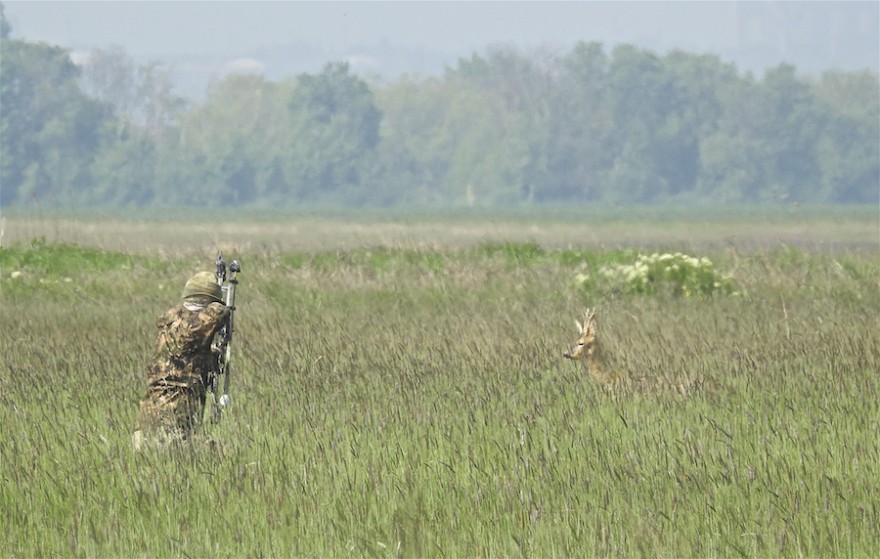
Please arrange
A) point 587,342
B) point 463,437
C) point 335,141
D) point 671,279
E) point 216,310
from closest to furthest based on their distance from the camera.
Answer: point 216,310
point 463,437
point 587,342
point 671,279
point 335,141

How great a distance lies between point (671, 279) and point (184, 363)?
1099 centimetres

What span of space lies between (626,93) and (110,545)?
4748 inches

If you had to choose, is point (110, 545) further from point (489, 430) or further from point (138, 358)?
point (138, 358)

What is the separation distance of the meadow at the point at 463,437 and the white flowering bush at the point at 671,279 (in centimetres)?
52

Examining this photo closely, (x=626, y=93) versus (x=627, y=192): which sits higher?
(x=626, y=93)

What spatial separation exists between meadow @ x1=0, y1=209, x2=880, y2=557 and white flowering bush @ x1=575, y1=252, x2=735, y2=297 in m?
0.52

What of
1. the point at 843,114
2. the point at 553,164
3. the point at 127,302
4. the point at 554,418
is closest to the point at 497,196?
the point at 553,164

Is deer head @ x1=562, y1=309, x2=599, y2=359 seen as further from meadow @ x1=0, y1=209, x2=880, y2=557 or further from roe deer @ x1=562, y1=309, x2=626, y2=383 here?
meadow @ x1=0, y1=209, x2=880, y2=557

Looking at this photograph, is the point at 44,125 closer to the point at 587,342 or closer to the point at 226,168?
the point at 226,168

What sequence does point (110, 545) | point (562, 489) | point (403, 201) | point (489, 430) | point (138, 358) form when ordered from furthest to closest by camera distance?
point (403, 201)
point (138, 358)
point (489, 430)
point (562, 489)
point (110, 545)

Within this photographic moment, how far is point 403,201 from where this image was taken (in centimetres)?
13062

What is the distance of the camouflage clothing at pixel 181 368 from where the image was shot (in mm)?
8008

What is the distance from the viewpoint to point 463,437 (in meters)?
8.51

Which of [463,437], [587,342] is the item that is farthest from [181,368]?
[587,342]
